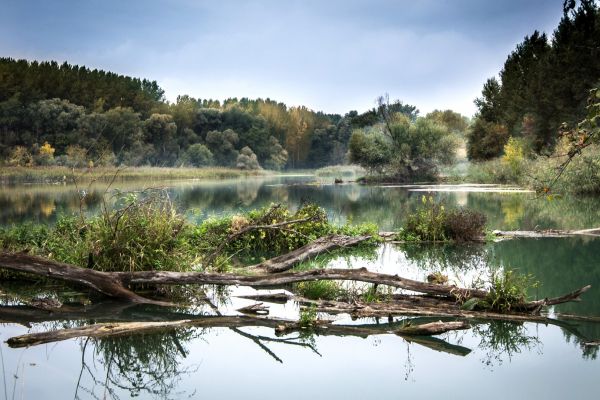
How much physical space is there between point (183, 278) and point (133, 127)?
68434mm

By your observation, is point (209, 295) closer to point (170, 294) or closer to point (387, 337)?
point (170, 294)

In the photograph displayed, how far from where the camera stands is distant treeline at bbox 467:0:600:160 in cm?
4028

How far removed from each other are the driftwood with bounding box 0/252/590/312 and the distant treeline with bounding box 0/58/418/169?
3699 cm

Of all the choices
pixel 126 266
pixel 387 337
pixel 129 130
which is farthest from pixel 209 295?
pixel 129 130

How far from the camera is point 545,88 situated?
43.8 m

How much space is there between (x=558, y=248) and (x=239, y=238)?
7223 mm

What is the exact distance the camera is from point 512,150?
141 ft

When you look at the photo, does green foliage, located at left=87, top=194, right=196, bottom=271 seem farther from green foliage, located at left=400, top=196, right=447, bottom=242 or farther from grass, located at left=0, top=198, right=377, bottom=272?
green foliage, located at left=400, top=196, right=447, bottom=242

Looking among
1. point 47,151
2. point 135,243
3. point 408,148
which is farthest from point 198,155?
point 135,243

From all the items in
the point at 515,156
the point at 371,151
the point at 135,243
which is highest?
the point at 371,151

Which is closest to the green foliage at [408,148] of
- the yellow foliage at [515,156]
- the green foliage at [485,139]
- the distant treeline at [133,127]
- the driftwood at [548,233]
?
the distant treeline at [133,127]

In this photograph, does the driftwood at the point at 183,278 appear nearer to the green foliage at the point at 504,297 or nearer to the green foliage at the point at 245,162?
the green foliage at the point at 504,297

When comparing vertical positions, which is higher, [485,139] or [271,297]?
[485,139]

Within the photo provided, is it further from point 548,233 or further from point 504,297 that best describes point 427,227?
point 504,297
